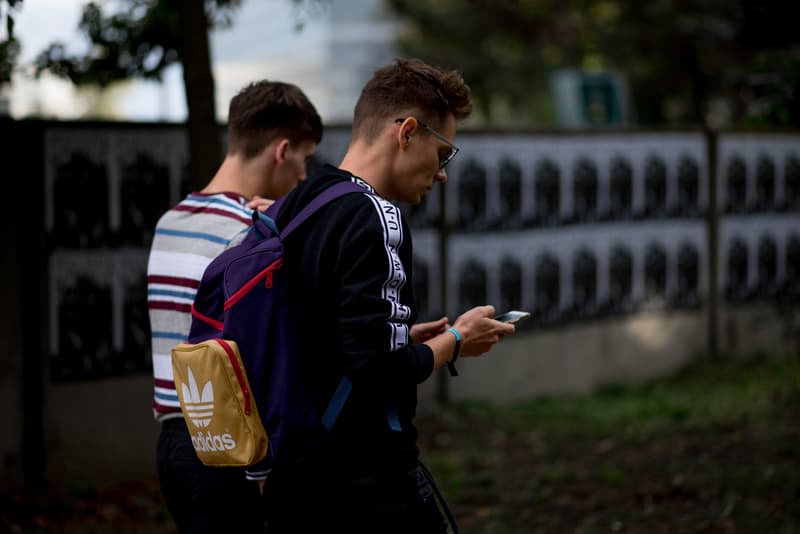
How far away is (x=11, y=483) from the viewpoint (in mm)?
6230

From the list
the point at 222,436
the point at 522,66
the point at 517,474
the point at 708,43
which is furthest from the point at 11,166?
the point at 522,66

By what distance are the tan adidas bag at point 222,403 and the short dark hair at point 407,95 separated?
0.62m

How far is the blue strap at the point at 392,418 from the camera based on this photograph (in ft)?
8.90

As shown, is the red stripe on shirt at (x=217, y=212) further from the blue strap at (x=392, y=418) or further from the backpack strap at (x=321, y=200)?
the blue strap at (x=392, y=418)

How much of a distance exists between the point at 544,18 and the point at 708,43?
6.86 meters

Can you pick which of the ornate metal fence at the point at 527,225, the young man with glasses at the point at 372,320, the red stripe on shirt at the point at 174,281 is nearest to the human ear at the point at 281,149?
the red stripe on shirt at the point at 174,281

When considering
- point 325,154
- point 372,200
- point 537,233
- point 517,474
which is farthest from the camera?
point 537,233

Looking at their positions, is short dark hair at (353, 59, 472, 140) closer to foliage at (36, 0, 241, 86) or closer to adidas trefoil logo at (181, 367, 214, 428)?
adidas trefoil logo at (181, 367, 214, 428)

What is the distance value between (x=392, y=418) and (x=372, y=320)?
0.28 metres

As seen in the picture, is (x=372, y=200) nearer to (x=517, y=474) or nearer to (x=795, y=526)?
(x=795, y=526)

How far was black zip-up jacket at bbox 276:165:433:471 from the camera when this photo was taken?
257cm

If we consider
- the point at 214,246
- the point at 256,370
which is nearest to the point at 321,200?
the point at 256,370

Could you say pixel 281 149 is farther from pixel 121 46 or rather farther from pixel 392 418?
pixel 121 46

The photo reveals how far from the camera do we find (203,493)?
3.19 meters
